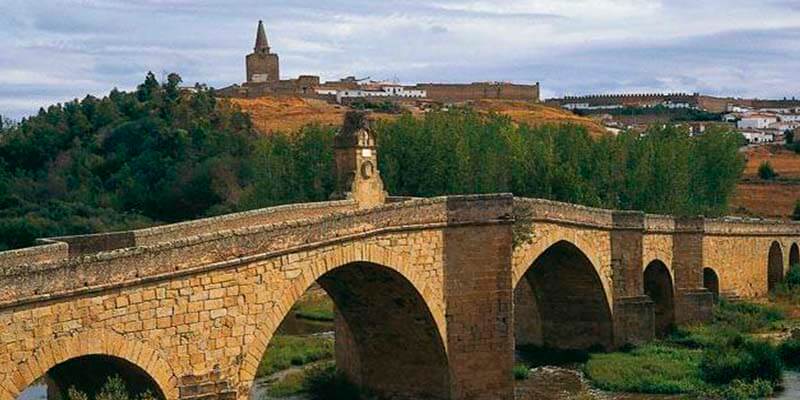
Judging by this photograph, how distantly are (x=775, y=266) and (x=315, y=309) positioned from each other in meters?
18.6

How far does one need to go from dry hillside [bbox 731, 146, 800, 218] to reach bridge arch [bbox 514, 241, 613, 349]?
29481 millimetres

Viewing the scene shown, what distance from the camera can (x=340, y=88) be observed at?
8669 cm

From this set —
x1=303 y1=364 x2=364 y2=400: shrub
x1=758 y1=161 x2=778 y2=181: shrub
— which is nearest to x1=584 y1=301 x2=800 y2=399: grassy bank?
x1=303 y1=364 x2=364 y2=400: shrub

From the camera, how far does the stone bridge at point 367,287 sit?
405 inches

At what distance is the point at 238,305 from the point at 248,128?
40215 mm

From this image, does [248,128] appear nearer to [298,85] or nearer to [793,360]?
[298,85]

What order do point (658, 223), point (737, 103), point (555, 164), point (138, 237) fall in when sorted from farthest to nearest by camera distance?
point (737, 103) → point (555, 164) → point (658, 223) → point (138, 237)

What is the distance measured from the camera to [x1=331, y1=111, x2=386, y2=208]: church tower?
769 inches

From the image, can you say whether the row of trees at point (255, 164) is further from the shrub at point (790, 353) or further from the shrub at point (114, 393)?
the shrub at point (114, 393)

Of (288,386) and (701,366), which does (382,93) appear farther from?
(288,386)

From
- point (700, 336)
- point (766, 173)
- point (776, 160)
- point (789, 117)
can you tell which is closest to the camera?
point (700, 336)

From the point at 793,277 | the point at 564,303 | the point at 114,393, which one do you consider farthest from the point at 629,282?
the point at 114,393

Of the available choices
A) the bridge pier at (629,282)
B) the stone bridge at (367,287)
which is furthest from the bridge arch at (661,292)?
the bridge pier at (629,282)

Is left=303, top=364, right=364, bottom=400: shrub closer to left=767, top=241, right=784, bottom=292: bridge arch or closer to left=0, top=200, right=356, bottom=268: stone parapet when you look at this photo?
left=0, top=200, right=356, bottom=268: stone parapet
